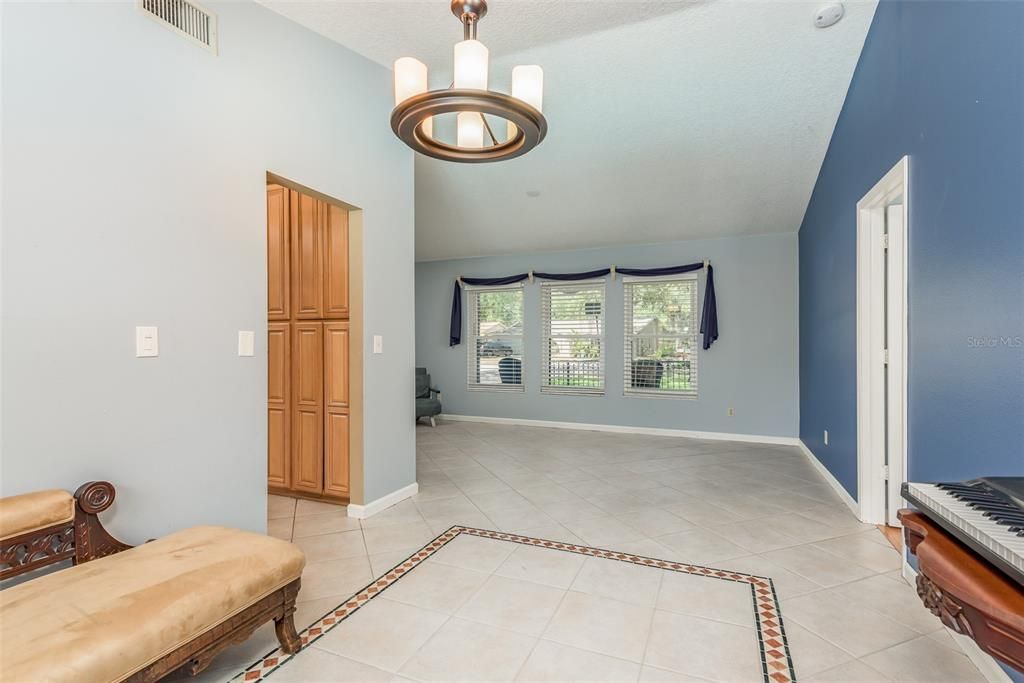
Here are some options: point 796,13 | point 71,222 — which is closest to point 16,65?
point 71,222

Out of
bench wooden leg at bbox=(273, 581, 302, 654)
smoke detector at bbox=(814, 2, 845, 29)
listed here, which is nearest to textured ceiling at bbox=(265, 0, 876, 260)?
smoke detector at bbox=(814, 2, 845, 29)

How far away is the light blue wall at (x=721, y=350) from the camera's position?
18.7 feet

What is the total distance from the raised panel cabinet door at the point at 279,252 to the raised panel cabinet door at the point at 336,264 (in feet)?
1.31

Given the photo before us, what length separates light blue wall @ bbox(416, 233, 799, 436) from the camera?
5691 mm

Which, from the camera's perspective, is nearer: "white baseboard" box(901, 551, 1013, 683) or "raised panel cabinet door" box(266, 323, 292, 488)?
"white baseboard" box(901, 551, 1013, 683)

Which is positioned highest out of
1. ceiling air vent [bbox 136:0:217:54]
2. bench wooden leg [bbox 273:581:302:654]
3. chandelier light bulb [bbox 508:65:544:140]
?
ceiling air vent [bbox 136:0:217:54]

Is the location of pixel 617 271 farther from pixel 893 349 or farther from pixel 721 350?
pixel 893 349

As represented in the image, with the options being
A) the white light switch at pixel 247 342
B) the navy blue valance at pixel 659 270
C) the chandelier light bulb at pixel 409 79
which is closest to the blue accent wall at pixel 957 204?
the chandelier light bulb at pixel 409 79

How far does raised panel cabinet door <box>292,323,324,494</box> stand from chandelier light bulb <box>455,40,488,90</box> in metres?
2.29

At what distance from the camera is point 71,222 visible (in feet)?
5.74

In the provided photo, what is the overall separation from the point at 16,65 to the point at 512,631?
2.63 metres

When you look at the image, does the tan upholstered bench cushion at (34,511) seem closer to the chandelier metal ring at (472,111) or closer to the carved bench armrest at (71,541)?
the carved bench armrest at (71,541)

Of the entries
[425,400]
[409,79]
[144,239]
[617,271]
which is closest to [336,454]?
[144,239]

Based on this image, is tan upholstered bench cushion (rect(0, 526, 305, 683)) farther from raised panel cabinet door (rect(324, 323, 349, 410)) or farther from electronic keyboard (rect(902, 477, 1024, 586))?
electronic keyboard (rect(902, 477, 1024, 586))
